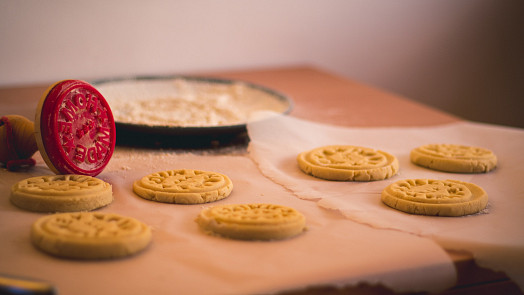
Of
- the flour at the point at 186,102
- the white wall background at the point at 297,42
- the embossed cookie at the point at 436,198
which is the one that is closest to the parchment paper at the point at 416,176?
the embossed cookie at the point at 436,198

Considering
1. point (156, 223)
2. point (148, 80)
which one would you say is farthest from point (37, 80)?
point (156, 223)

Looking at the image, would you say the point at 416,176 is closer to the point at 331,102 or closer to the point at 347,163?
the point at 347,163

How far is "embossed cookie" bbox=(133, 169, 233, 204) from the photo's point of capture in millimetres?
967

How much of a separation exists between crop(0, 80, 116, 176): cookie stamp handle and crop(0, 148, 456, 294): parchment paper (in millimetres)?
125

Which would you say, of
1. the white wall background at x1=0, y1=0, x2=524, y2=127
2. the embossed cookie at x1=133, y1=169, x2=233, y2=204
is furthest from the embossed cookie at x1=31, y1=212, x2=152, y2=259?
the white wall background at x1=0, y1=0, x2=524, y2=127

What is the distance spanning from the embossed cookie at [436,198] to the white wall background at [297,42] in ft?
4.86

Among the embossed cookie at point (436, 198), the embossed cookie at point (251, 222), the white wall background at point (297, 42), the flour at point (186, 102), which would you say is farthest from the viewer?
the white wall background at point (297, 42)

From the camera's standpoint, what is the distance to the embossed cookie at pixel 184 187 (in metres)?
0.97

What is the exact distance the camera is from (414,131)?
1.53 m

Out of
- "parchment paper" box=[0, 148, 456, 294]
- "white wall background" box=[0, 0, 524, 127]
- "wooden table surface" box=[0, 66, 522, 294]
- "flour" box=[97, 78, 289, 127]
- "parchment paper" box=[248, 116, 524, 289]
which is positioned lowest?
"parchment paper" box=[0, 148, 456, 294]

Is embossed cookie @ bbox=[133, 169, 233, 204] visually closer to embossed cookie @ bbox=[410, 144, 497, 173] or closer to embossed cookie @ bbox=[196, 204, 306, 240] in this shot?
embossed cookie @ bbox=[196, 204, 306, 240]

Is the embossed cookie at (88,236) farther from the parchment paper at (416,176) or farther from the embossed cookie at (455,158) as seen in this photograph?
the embossed cookie at (455,158)

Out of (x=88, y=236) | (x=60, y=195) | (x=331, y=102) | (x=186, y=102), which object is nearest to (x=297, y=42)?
(x=331, y=102)

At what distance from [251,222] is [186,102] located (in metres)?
0.79
